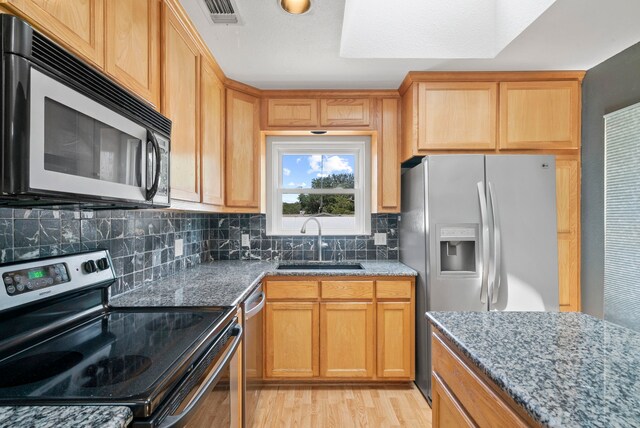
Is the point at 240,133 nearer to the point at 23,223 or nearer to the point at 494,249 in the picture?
the point at 23,223

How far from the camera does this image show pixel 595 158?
7.41ft

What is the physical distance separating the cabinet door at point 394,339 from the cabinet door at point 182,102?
154 cm

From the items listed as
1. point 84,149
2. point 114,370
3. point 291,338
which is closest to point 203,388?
point 114,370

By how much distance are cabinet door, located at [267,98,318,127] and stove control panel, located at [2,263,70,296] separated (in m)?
1.90

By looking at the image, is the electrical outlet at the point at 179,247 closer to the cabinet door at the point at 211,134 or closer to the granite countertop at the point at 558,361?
the cabinet door at the point at 211,134

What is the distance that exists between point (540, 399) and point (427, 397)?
1.83 meters

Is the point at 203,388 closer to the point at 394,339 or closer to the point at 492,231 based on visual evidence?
the point at 394,339

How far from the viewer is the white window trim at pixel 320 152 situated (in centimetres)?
305

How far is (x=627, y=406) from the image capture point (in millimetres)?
643

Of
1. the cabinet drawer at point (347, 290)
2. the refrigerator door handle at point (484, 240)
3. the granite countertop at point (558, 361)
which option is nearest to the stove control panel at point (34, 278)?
the granite countertop at point (558, 361)

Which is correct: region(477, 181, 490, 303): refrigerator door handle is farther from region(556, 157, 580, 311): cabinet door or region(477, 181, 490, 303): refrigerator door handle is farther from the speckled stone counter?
the speckled stone counter

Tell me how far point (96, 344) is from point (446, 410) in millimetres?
1176

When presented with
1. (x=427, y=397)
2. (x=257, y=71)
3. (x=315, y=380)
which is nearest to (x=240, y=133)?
(x=257, y=71)

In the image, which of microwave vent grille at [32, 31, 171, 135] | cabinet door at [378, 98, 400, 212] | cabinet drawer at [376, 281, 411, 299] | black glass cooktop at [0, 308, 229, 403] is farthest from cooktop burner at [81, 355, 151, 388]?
cabinet door at [378, 98, 400, 212]
